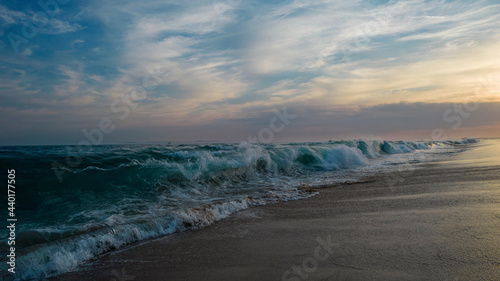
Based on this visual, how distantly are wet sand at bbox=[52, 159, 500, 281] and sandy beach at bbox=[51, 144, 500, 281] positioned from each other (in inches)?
0.4

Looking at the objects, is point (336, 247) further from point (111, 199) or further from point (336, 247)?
point (111, 199)

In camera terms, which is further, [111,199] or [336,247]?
[111,199]

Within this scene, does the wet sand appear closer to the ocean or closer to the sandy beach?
the sandy beach

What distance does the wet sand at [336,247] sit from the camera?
2945 mm

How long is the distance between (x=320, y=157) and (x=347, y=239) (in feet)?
45.0

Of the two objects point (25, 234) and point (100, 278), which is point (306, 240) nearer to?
point (100, 278)

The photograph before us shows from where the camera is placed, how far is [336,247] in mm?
3621

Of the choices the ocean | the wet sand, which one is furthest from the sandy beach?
the ocean

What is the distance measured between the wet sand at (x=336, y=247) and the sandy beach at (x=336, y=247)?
0.03 feet

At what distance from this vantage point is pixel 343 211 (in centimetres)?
566

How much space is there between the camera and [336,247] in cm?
362

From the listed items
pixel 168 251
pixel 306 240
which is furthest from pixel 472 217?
pixel 168 251

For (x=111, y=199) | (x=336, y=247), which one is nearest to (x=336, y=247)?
(x=336, y=247)

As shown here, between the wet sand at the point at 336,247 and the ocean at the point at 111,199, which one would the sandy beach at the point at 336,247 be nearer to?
the wet sand at the point at 336,247
